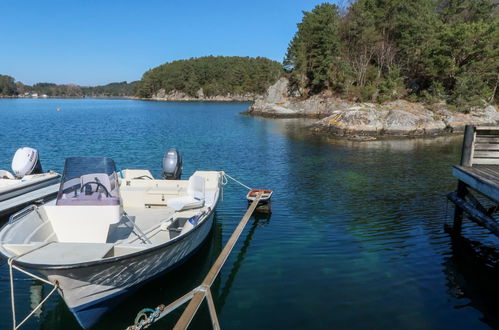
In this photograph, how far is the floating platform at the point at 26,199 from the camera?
1170cm

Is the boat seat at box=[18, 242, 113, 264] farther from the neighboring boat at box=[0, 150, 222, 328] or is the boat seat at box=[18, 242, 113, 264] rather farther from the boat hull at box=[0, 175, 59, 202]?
the boat hull at box=[0, 175, 59, 202]

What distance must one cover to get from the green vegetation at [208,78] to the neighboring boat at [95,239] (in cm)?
13724

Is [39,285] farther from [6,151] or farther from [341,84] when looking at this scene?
[341,84]

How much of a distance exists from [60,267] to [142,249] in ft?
4.72

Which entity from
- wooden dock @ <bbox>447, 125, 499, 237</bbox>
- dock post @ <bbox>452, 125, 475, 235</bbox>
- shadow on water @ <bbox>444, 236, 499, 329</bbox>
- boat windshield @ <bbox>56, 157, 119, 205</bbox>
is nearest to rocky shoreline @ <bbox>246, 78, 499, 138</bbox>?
dock post @ <bbox>452, 125, 475, 235</bbox>

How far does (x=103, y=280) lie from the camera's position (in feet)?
20.1

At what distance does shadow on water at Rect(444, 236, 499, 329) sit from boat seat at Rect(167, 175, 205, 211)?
652cm

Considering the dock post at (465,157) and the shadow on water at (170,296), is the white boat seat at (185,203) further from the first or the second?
the dock post at (465,157)

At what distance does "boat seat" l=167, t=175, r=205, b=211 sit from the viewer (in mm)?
9170

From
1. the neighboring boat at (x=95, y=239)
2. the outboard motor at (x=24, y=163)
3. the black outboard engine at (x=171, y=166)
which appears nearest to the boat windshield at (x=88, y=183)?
the neighboring boat at (x=95, y=239)

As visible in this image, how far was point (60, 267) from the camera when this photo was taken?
18.0ft

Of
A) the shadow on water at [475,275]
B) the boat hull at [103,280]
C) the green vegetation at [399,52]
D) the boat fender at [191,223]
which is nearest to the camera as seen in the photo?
the boat hull at [103,280]

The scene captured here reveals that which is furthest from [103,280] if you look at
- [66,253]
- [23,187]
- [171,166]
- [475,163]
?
[475,163]

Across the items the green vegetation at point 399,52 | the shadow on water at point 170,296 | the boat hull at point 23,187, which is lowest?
the shadow on water at point 170,296
